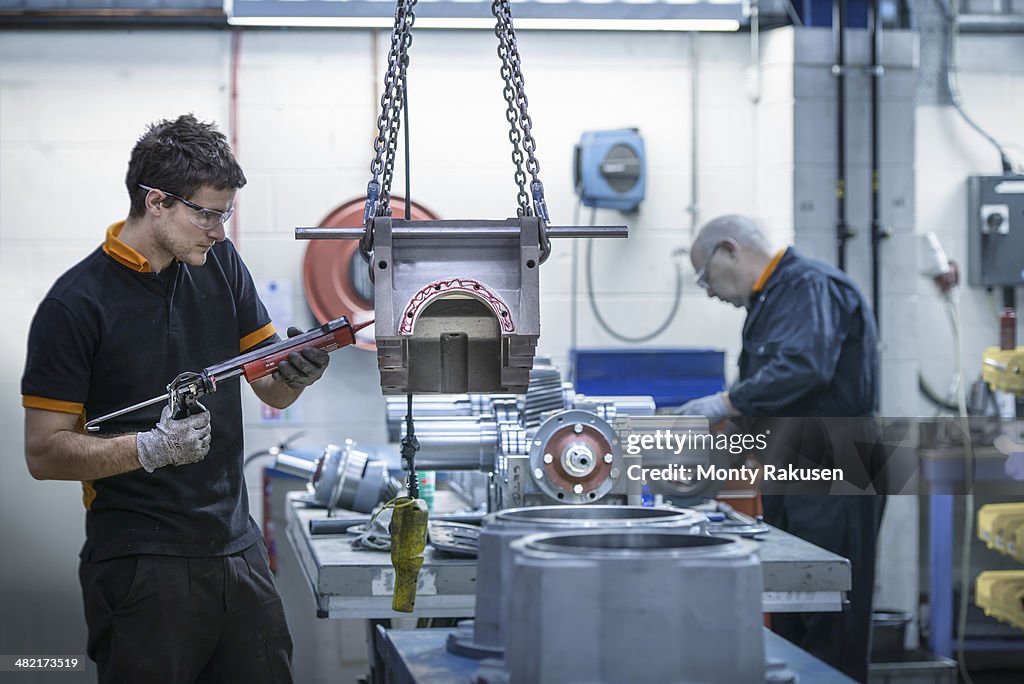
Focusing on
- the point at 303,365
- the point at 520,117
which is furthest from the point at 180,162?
the point at 520,117

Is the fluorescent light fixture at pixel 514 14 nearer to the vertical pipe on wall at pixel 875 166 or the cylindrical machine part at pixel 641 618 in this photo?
the vertical pipe on wall at pixel 875 166

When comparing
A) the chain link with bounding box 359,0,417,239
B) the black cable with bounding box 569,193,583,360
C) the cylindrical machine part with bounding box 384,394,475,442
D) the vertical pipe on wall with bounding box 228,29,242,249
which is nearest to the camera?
the chain link with bounding box 359,0,417,239

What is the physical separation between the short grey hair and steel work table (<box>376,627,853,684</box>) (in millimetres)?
1685

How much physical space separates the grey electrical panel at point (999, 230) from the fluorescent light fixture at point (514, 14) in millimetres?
1005

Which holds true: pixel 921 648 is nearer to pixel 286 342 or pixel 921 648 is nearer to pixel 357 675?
pixel 357 675

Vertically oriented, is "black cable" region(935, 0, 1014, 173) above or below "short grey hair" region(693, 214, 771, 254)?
above

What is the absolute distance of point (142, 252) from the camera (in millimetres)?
1892

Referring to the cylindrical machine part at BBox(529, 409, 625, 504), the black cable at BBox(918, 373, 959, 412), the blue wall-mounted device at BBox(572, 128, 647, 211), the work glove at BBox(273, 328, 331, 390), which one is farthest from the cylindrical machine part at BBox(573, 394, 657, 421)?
the black cable at BBox(918, 373, 959, 412)

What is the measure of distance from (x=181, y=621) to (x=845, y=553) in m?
1.61

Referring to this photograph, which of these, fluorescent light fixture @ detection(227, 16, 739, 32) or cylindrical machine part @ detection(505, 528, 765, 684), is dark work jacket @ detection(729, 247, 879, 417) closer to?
fluorescent light fixture @ detection(227, 16, 739, 32)

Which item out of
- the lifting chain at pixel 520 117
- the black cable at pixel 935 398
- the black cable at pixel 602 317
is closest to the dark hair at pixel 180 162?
the lifting chain at pixel 520 117

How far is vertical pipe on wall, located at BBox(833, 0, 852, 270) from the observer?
352 cm

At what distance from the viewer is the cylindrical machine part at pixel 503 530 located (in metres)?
1.27

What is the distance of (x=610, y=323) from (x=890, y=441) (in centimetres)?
88
